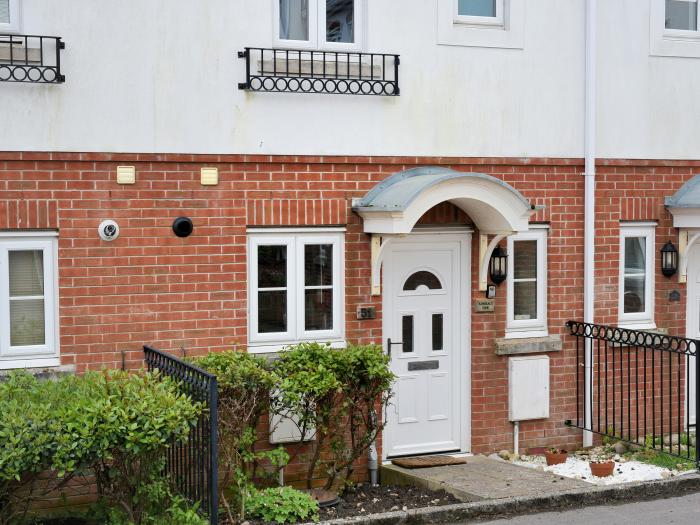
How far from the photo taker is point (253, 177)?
935cm

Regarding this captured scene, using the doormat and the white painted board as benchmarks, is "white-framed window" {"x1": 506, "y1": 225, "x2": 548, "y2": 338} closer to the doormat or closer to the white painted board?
the white painted board

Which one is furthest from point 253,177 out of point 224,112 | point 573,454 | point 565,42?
point 573,454

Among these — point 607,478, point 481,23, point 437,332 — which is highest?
point 481,23

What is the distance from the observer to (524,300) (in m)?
10.6

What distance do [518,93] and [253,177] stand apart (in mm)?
2857

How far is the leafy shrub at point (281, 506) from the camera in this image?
26.8 feet

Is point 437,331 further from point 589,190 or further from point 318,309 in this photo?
point 589,190

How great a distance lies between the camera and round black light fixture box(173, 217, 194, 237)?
905cm

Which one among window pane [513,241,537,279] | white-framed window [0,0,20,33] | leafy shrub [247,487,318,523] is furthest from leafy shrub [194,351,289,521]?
window pane [513,241,537,279]

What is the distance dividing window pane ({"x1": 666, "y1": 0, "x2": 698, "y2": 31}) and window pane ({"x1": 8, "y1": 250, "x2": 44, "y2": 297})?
22.6 ft

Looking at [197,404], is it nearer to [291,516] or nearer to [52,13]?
[291,516]

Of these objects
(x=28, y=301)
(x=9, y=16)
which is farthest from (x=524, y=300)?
(x=9, y=16)

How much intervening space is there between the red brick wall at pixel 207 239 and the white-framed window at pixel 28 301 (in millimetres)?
116

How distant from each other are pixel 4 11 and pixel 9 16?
71 mm
